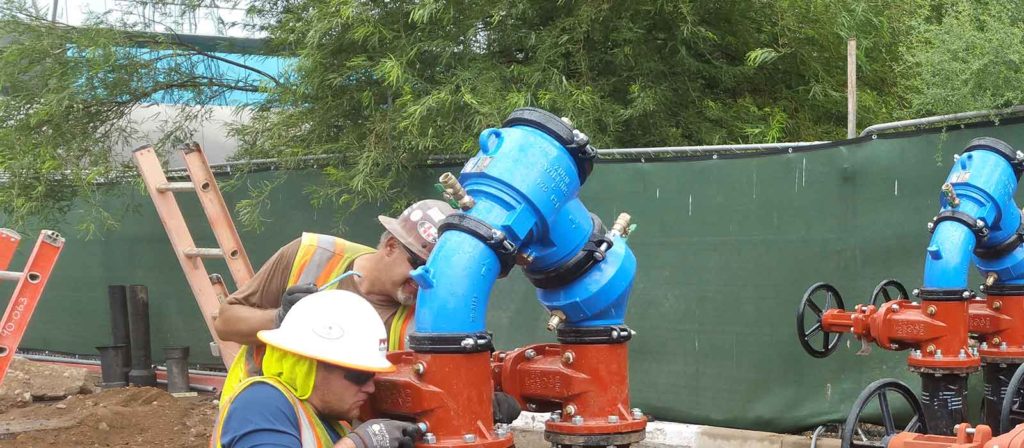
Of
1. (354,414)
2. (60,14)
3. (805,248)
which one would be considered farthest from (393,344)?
(60,14)

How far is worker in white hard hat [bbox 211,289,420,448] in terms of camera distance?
2.50 meters

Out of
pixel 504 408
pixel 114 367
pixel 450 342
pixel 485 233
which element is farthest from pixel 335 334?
pixel 114 367

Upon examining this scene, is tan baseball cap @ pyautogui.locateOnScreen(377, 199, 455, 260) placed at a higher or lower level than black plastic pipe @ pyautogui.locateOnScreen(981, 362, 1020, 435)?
higher

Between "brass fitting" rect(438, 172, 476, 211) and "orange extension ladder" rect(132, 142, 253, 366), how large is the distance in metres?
4.77

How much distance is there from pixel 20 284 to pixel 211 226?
1790 millimetres

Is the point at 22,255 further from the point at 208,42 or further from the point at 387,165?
the point at 387,165

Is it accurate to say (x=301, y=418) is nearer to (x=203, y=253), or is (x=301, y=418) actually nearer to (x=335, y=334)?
(x=335, y=334)

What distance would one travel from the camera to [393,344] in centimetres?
354

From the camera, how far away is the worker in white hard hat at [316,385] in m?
2.50

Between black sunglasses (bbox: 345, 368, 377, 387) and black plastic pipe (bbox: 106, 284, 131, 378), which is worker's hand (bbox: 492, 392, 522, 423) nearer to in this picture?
black sunglasses (bbox: 345, 368, 377, 387)

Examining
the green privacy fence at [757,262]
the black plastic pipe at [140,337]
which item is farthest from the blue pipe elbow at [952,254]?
the black plastic pipe at [140,337]

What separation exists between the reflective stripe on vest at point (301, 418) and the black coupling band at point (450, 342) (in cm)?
30

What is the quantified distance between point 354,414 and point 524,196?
69cm

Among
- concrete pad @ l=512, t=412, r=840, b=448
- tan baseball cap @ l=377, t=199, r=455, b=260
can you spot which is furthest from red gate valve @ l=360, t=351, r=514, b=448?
concrete pad @ l=512, t=412, r=840, b=448
